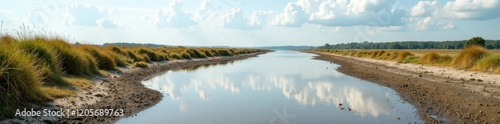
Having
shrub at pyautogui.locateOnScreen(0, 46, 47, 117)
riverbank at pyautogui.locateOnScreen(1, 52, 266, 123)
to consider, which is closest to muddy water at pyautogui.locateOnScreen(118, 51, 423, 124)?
riverbank at pyautogui.locateOnScreen(1, 52, 266, 123)

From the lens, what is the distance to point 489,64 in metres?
21.9

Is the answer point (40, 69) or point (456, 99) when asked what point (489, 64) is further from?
point (40, 69)

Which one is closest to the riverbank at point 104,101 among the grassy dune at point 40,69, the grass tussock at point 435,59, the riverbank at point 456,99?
the grassy dune at point 40,69

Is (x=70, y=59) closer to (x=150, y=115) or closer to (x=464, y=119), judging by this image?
(x=150, y=115)

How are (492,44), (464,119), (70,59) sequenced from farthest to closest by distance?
(492,44) → (70,59) → (464,119)

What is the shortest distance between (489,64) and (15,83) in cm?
2353

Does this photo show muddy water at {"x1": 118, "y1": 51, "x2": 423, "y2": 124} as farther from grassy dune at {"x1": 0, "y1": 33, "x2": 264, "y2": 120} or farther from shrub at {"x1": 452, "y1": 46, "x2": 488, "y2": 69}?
shrub at {"x1": 452, "y1": 46, "x2": 488, "y2": 69}

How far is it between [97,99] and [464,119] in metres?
11.2

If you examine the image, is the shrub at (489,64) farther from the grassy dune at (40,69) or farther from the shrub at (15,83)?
the shrub at (15,83)

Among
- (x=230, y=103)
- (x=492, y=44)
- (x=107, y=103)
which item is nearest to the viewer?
(x=107, y=103)

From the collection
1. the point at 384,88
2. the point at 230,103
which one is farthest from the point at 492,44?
the point at 230,103

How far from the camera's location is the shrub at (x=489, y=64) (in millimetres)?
21397

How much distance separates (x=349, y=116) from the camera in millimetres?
11258

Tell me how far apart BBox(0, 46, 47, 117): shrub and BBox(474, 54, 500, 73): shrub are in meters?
22.3
